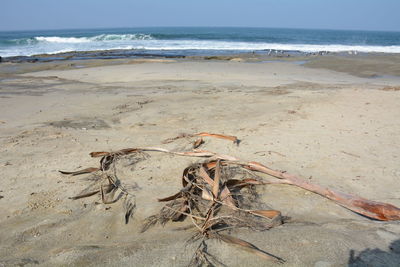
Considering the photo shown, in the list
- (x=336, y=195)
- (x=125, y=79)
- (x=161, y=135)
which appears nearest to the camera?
(x=336, y=195)

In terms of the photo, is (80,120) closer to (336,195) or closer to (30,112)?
(30,112)

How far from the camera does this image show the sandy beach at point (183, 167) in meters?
2.04

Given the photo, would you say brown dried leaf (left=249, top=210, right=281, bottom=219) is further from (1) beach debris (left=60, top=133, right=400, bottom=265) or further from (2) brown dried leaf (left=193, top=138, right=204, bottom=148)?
(2) brown dried leaf (left=193, top=138, right=204, bottom=148)

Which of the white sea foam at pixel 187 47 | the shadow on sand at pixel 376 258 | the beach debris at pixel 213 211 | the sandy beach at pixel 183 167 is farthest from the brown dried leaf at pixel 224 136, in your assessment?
the white sea foam at pixel 187 47

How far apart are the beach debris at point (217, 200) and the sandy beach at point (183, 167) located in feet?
0.21

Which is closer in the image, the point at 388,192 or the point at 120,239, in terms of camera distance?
the point at 120,239

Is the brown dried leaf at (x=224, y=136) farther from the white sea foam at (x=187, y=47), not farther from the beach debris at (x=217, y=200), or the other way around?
the white sea foam at (x=187, y=47)

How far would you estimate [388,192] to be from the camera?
292 centimetres

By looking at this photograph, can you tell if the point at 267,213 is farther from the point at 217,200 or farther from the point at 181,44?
the point at 181,44

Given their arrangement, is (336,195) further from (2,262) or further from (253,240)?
(2,262)

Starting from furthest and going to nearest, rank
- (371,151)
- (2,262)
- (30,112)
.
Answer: (30,112) < (371,151) < (2,262)

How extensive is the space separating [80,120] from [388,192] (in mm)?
4601

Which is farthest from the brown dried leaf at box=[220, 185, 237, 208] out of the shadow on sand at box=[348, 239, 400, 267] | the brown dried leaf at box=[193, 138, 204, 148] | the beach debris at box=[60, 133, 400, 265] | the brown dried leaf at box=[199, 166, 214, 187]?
the brown dried leaf at box=[193, 138, 204, 148]

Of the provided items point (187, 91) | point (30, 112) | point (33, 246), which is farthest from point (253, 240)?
point (187, 91)
